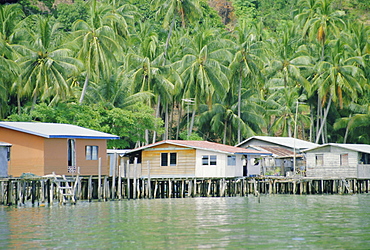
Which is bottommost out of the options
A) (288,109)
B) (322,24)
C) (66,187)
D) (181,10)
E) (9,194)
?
(9,194)

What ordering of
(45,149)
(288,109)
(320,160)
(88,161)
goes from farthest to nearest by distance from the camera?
(288,109) < (320,160) < (88,161) < (45,149)

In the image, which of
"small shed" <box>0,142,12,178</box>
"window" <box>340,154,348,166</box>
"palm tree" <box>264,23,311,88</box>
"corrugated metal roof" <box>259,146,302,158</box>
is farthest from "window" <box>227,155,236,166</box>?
"palm tree" <box>264,23,311,88</box>

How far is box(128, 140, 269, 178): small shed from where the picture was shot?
47625 millimetres

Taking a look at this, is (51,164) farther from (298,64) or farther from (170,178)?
(298,64)

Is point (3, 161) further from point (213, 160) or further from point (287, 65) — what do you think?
point (287, 65)

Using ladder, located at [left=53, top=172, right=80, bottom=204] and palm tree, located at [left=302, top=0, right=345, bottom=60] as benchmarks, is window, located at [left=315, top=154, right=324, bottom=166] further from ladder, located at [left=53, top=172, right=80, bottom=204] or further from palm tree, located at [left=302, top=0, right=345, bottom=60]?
ladder, located at [left=53, top=172, right=80, bottom=204]

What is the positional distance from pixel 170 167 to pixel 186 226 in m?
20.9

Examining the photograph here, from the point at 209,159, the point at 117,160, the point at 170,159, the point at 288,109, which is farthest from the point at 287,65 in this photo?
the point at 117,160

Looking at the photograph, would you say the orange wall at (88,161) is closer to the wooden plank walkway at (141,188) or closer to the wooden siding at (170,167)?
the wooden plank walkway at (141,188)

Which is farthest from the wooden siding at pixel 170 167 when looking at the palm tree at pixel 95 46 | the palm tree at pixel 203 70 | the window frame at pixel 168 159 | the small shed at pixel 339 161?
the palm tree at pixel 203 70

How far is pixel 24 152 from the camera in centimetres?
4066

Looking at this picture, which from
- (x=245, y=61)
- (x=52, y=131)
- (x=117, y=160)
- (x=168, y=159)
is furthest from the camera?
(x=245, y=61)

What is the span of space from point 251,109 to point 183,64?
988 centimetres

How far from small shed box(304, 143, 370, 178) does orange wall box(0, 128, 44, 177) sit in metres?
24.9
